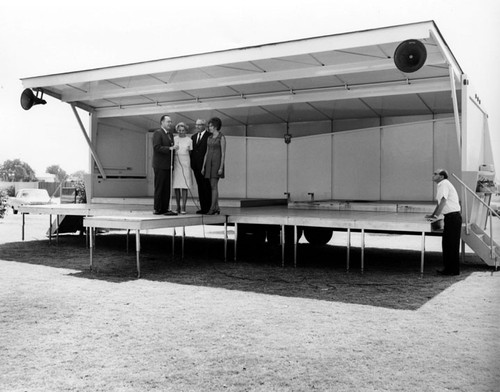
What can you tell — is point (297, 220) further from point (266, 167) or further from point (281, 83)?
point (266, 167)

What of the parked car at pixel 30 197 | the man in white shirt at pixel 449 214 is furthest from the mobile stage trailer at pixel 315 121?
the parked car at pixel 30 197

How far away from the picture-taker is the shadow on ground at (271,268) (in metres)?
6.93

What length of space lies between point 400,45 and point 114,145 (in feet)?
28.1

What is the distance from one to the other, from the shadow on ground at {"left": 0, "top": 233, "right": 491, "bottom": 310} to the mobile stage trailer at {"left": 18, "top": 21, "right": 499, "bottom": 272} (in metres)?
0.75

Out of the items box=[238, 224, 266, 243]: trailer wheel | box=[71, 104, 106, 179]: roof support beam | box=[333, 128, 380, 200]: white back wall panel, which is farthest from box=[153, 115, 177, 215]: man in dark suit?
box=[71, 104, 106, 179]: roof support beam

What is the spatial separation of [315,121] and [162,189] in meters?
5.18

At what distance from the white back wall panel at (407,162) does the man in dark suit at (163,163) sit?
5.11 m

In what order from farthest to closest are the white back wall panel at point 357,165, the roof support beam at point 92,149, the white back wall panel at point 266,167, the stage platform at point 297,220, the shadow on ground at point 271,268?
→ the white back wall panel at point 266,167 → the roof support beam at point 92,149 → the white back wall panel at point 357,165 → the stage platform at point 297,220 → the shadow on ground at point 271,268

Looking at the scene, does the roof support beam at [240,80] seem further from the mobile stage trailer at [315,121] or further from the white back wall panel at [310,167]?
the white back wall panel at [310,167]

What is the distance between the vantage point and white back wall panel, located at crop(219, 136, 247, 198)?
14.2m

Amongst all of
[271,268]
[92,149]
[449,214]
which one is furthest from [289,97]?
[92,149]

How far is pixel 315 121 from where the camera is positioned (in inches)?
510

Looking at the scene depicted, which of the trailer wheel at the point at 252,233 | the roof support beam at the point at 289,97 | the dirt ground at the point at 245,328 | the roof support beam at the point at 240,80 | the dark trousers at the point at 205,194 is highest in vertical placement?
the roof support beam at the point at 240,80

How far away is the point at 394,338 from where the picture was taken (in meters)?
4.69
